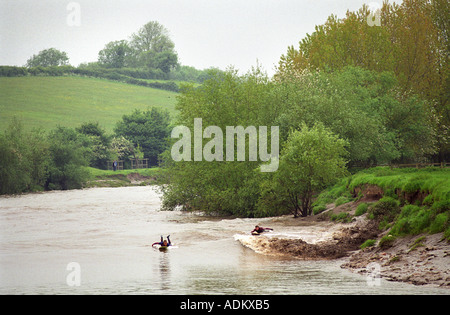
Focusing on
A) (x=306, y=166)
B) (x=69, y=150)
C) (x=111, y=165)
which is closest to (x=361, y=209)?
(x=306, y=166)

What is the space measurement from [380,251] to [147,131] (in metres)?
109

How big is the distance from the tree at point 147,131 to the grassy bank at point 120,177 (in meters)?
10.6

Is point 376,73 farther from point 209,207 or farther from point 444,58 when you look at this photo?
point 209,207

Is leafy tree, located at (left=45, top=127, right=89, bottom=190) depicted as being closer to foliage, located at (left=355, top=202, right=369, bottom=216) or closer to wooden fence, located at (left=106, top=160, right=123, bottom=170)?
wooden fence, located at (left=106, top=160, right=123, bottom=170)

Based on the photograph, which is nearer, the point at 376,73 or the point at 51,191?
the point at 376,73

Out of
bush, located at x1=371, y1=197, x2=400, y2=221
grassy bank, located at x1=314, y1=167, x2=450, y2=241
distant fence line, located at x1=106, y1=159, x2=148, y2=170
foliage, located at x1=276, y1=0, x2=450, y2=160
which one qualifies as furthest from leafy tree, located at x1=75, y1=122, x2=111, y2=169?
bush, located at x1=371, y1=197, x2=400, y2=221

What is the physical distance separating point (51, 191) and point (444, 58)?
61.1 metres

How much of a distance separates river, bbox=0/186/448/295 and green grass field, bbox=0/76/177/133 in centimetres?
8181

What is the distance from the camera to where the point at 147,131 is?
422 feet

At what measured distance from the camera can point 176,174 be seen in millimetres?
50219

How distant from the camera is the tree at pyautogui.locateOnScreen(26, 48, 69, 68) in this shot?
646 feet

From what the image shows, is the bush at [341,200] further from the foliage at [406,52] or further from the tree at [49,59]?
the tree at [49,59]

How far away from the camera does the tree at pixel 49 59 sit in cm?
19675
